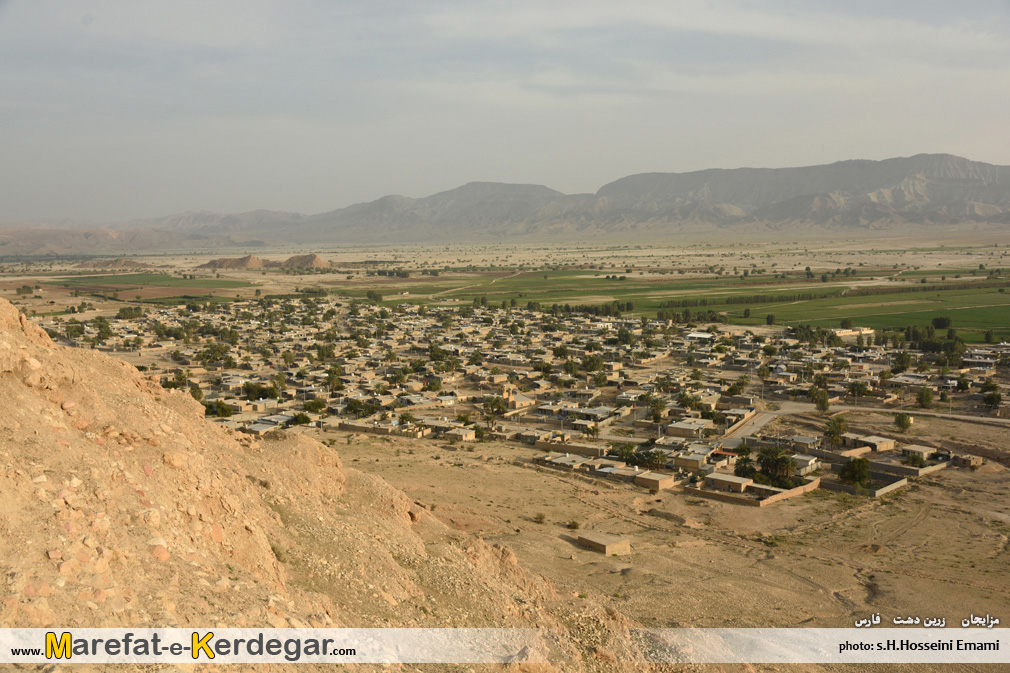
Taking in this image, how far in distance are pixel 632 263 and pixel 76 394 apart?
185m

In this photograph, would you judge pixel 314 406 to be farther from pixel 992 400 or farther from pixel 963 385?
pixel 963 385

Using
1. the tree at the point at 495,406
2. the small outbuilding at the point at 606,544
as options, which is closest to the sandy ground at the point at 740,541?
the small outbuilding at the point at 606,544

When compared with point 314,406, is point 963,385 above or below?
above

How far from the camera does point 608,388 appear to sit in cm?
5100

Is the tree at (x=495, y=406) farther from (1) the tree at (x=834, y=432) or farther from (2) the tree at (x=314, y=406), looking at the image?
(1) the tree at (x=834, y=432)

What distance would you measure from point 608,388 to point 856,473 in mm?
22553

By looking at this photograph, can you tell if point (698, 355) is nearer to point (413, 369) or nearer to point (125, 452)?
point (413, 369)

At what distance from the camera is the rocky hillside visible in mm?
9039

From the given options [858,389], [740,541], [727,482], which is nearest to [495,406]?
[727,482]

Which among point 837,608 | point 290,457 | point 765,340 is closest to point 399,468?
point 290,457

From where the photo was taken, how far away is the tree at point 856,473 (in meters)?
29.5

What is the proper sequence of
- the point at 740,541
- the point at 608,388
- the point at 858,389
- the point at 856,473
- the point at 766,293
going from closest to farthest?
the point at 740,541
the point at 856,473
the point at 858,389
the point at 608,388
the point at 766,293

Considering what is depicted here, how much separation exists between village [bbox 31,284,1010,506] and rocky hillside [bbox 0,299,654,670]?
16.1 meters

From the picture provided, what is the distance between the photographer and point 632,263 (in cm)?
19200
